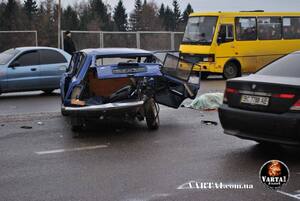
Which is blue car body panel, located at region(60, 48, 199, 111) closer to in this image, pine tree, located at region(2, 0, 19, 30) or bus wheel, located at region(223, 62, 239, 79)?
bus wheel, located at region(223, 62, 239, 79)

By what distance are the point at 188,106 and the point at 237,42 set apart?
9512 mm

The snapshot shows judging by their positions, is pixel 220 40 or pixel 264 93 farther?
pixel 220 40

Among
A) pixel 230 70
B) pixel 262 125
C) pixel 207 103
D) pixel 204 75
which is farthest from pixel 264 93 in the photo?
pixel 204 75

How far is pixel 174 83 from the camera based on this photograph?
983 centimetres

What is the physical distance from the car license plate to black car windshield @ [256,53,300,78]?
1.83 feet

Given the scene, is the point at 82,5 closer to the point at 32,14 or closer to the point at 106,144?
the point at 32,14

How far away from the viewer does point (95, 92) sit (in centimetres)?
1005

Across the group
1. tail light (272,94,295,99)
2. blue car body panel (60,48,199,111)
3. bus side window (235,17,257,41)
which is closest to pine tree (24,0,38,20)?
bus side window (235,17,257,41)

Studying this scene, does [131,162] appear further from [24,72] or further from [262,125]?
[24,72]

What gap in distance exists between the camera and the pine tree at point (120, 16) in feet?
322

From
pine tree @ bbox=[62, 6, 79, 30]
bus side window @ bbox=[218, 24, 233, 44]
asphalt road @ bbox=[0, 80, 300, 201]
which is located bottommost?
asphalt road @ bbox=[0, 80, 300, 201]

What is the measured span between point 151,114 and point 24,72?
6831 mm

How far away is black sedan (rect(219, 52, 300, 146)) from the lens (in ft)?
21.8

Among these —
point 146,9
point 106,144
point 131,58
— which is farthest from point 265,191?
point 146,9
